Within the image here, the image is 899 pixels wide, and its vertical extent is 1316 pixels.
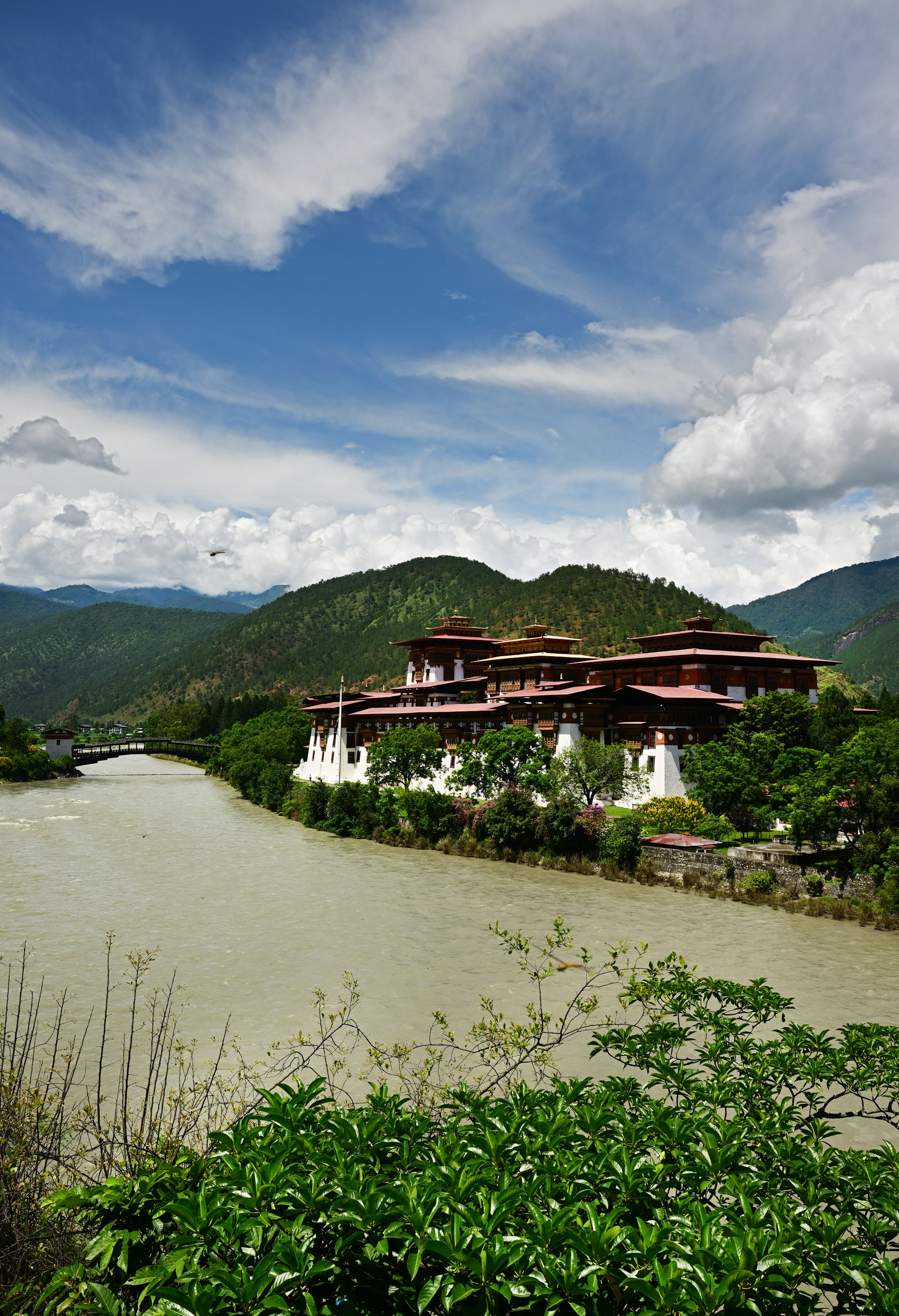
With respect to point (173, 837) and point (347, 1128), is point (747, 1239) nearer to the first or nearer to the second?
point (347, 1128)

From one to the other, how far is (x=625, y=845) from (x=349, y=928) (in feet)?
43.5

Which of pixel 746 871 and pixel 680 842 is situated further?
pixel 680 842

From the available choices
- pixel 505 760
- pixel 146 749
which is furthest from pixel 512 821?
pixel 146 749

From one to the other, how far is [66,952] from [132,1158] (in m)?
15.8

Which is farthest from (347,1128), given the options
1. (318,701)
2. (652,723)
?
(318,701)

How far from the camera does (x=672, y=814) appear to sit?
1390 inches

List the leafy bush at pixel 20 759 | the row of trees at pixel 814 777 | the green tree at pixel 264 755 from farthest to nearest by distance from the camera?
the leafy bush at pixel 20 759 → the green tree at pixel 264 755 → the row of trees at pixel 814 777

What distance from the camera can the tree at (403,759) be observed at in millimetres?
47406

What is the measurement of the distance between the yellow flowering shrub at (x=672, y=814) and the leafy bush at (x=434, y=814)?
8.82 metres

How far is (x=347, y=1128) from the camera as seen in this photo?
15.5ft

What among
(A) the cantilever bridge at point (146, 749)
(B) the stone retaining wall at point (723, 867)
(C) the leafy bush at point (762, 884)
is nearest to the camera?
(B) the stone retaining wall at point (723, 867)

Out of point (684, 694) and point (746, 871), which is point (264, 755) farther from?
point (746, 871)

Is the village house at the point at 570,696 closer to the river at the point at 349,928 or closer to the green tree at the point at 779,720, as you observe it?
the green tree at the point at 779,720

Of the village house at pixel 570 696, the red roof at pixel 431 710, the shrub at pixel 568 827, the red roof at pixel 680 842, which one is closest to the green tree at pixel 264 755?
the village house at pixel 570 696
